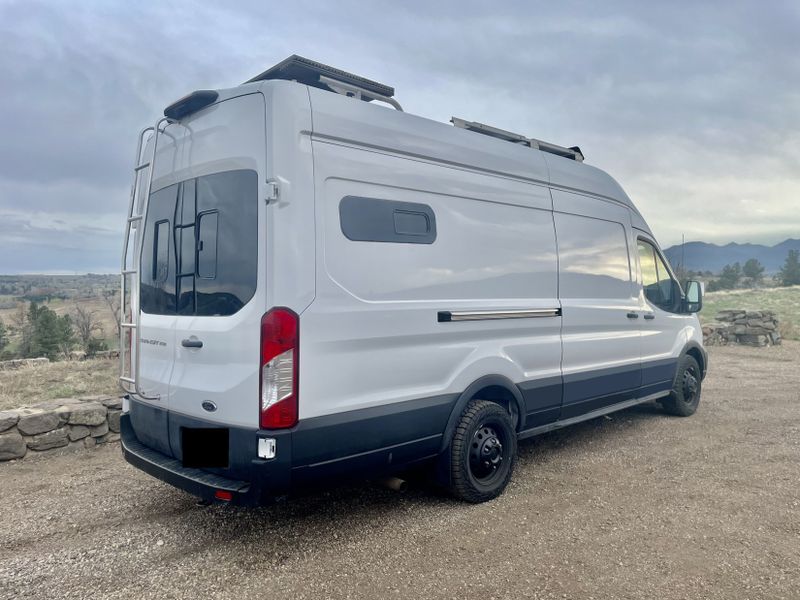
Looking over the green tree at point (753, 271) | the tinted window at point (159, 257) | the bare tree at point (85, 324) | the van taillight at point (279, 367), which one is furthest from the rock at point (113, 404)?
the green tree at point (753, 271)

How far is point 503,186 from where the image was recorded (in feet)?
14.3

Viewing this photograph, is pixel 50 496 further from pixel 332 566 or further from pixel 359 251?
pixel 359 251

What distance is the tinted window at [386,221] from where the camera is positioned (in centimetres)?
331

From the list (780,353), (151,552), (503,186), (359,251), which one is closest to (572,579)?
(359,251)

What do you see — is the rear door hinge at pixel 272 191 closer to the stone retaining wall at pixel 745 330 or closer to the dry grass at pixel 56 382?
the dry grass at pixel 56 382

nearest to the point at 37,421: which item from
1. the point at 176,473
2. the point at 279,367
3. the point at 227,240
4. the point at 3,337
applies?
the point at 176,473

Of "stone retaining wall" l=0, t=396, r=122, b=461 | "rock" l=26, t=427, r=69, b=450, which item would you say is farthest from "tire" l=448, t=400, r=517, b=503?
"rock" l=26, t=427, r=69, b=450

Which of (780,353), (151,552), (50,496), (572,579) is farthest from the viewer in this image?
(780,353)

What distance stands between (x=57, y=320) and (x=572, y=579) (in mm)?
17802

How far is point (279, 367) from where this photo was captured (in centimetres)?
297

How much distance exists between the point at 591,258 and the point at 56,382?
7741 mm

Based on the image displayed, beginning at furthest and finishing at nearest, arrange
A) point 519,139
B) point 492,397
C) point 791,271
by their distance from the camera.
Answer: point 791,271, point 519,139, point 492,397

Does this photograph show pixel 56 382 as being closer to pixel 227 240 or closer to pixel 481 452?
pixel 227 240

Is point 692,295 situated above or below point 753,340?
above
